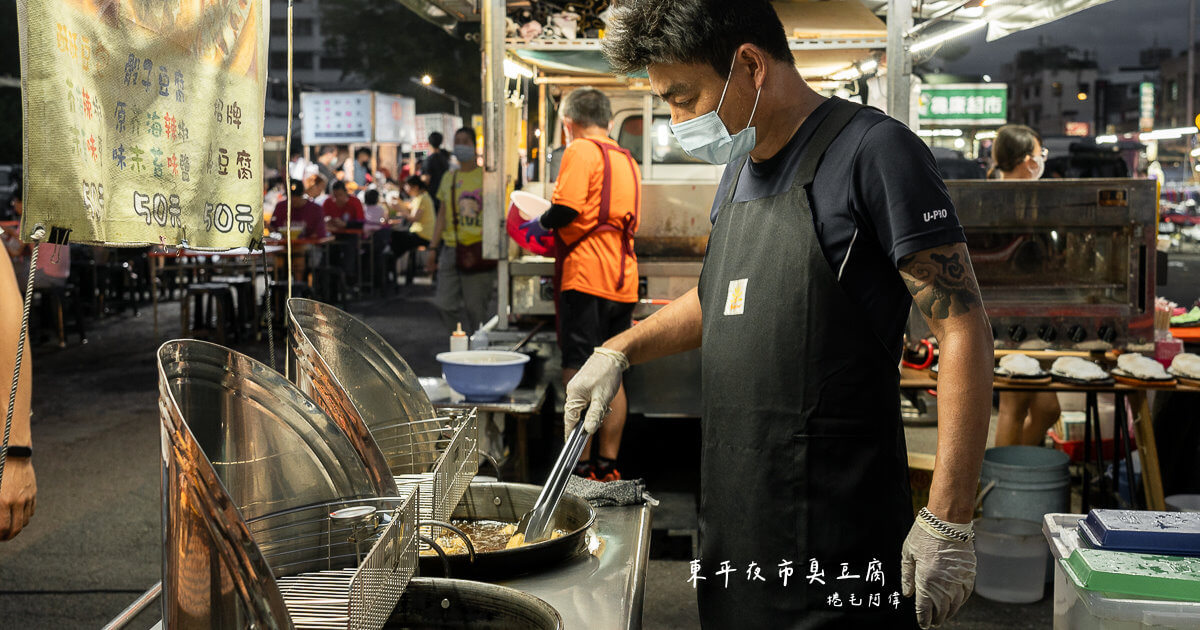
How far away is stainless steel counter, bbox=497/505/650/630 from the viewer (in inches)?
72.2

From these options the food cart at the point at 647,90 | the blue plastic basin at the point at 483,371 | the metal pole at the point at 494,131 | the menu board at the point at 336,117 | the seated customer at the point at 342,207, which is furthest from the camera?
the menu board at the point at 336,117

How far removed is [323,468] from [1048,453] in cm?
414

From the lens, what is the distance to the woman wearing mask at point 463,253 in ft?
26.2

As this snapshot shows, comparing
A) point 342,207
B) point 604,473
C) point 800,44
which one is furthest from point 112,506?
point 342,207

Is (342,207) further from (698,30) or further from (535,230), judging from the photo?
(698,30)

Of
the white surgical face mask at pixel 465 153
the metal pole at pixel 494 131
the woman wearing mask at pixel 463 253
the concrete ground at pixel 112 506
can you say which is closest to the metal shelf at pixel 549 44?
the metal pole at pixel 494 131

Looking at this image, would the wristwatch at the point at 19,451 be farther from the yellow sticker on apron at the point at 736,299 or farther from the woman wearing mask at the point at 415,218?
the woman wearing mask at the point at 415,218

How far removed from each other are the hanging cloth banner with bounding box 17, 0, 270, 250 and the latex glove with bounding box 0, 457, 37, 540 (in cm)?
78

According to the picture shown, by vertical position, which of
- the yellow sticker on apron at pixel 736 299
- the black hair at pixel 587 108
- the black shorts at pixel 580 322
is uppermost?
the black hair at pixel 587 108

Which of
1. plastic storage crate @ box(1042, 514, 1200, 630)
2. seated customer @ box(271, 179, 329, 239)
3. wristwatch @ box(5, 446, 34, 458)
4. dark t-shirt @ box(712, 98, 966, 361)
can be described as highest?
seated customer @ box(271, 179, 329, 239)

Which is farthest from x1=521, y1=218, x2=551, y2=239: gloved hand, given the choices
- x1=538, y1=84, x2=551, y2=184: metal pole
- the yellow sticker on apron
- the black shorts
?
the yellow sticker on apron

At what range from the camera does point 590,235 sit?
573cm

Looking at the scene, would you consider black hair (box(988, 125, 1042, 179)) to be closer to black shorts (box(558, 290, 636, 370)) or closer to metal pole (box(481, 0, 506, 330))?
black shorts (box(558, 290, 636, 370))

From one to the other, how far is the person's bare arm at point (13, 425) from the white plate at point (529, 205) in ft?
12.8
